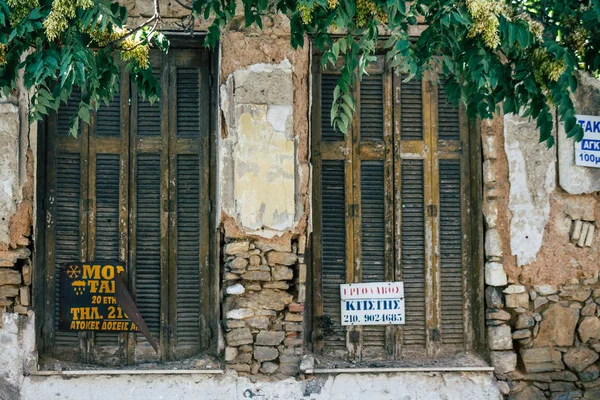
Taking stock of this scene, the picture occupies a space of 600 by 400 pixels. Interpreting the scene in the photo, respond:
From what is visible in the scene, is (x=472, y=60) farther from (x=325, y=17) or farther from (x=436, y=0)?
(x=325, y=17)

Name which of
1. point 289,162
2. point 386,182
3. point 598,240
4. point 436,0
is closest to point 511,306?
point 598,240

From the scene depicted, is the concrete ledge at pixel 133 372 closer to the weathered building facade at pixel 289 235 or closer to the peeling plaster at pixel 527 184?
the weathered building facade at pixel 289 235

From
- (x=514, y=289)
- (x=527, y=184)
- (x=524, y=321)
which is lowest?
(x=524, y=321)

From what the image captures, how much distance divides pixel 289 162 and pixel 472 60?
180 cm

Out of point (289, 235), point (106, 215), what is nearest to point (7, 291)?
point (106, 215)

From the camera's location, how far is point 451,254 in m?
7.11

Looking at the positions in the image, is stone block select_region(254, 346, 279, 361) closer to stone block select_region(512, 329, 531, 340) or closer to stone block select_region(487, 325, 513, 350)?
stone block select_region(487, 325, 513, 350)

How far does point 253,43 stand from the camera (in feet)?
22.5

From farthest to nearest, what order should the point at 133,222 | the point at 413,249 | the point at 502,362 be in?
the point at 413,249 → the point at 133,222 → the point at 502,362

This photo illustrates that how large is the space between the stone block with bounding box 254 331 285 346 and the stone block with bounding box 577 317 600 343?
219 cm

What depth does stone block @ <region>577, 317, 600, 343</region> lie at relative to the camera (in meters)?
6.95

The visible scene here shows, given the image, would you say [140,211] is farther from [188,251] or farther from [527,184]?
[527,184]

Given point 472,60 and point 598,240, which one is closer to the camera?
point 472,60

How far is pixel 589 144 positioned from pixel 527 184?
1.81 ft
